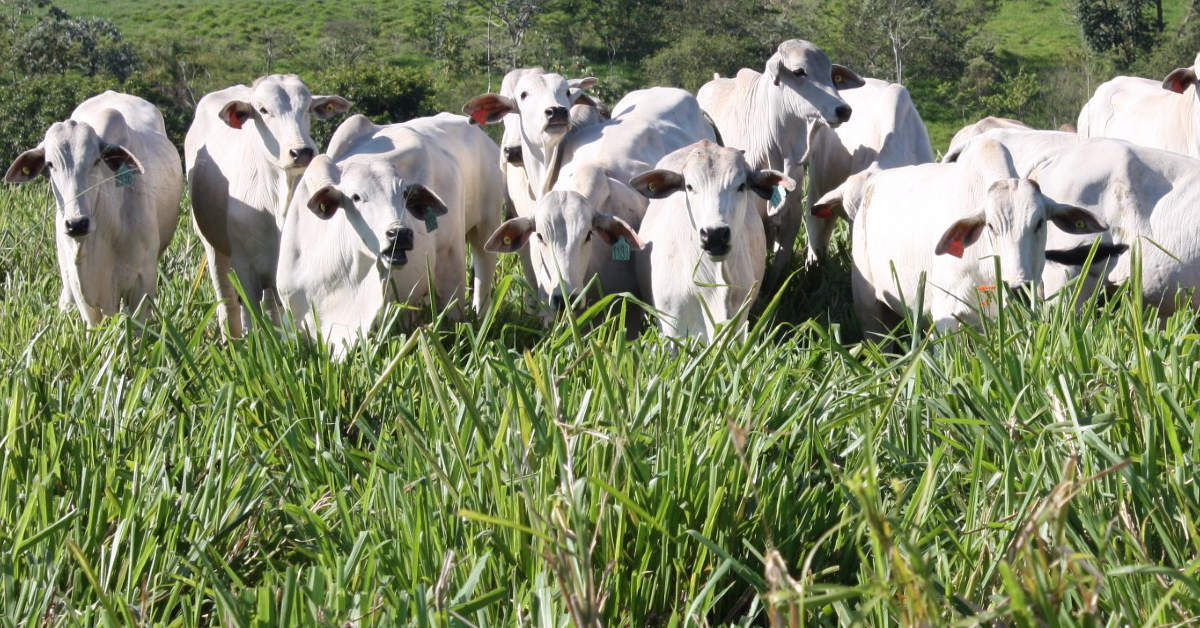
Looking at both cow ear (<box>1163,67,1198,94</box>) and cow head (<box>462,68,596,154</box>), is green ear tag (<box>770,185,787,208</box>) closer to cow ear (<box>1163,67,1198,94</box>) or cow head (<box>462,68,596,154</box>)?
Answer: cow head (<box>462,68,596,154</box>)

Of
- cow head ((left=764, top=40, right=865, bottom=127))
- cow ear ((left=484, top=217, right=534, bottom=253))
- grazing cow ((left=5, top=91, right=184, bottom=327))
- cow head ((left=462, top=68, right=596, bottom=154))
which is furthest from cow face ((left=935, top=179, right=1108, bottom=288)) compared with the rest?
grazing cow ((left=5, top=91, right=184, bottom=327))

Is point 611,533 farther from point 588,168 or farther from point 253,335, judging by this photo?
point 588,168

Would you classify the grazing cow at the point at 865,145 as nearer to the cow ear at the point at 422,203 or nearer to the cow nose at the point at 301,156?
the cow ear at the point at 422,203

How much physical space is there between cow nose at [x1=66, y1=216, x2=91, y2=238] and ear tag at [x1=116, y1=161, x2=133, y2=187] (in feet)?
1.33

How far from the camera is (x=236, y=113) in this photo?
705 cm

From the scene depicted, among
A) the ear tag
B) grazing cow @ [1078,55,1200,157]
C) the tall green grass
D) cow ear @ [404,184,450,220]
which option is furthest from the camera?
grazing cow @ [1078,55,1200,157]

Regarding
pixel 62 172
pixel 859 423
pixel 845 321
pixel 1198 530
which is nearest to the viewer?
pixel 1198 530

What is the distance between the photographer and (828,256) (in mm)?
7918

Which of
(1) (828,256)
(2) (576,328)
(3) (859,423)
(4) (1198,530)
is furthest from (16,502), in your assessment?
(1) (828,256)

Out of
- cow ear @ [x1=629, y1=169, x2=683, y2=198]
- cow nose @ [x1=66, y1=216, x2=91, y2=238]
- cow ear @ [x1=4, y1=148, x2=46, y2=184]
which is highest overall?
cow ear @ [x1=629, y1=169, x2=683, y2=198]

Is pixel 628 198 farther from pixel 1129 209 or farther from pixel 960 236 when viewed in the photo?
pixel 1129 209

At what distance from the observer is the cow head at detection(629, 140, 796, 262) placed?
17.8 feet

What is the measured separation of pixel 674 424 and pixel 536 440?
1.17 feet

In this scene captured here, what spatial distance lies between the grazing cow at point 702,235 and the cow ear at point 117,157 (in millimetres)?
2564
